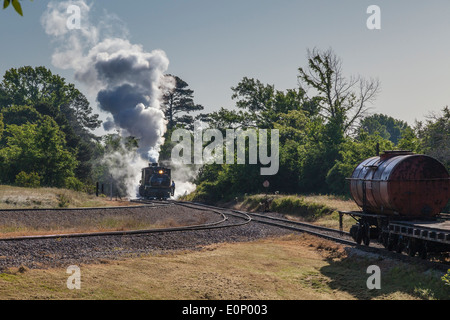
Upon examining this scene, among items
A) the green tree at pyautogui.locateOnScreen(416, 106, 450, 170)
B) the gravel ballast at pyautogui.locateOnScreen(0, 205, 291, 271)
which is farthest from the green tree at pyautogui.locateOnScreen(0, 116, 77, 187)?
the green tree at pyautogui.locateOnScreen(416, 106, 450, 170)

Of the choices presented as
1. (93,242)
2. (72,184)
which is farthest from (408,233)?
(72,184)

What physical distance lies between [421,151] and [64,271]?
29911mm

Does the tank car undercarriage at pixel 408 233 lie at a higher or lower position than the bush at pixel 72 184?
lower

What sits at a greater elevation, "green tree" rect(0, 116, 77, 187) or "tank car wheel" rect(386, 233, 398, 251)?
"green tree" rect(0, 116, 77, 187)

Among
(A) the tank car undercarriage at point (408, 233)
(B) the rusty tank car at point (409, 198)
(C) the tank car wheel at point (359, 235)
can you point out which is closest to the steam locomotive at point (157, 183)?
(A) the tank car undercarriage at point (408, 233)

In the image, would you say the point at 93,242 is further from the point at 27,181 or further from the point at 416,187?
the point at 27,181

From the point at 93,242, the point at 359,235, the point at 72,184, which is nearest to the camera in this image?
the point at 93,242

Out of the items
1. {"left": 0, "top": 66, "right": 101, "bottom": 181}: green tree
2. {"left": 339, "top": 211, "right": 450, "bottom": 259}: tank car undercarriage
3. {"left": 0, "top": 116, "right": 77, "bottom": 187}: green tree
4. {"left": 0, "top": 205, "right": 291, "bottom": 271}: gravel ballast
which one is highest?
{"left": 0, "top": 66, "right": 101, "bottom": 181}: green tree

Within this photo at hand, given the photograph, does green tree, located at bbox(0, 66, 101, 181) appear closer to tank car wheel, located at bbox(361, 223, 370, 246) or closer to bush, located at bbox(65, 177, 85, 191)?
bush, located at bbox(65, 177, 85, 191)

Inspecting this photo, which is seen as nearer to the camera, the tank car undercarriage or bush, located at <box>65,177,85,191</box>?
the tank car undercarriage

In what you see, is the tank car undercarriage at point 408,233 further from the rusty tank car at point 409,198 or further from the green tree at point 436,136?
the green tree at point 436,136

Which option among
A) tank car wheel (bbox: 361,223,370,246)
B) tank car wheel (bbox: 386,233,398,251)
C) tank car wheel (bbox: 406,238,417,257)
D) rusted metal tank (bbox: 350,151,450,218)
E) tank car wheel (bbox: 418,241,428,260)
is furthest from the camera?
tank car wheel (bbox: 361,223,370,246)

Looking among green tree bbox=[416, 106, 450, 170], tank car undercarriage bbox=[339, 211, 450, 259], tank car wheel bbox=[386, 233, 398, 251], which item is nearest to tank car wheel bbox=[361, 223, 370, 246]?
tank car undercarriage bbox=[339, 211, 450, 259]

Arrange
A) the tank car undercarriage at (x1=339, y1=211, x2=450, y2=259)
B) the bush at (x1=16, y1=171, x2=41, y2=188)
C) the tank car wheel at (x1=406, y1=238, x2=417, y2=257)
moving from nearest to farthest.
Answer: the tank car undercarriage at (x1=339, y1=211, x2=450, y2=259)
the tank car wheel at (x1=406, y1=238, x2=417, y2=257)
the bush at (x1=16, y1=171, x2=41, y2=188)
